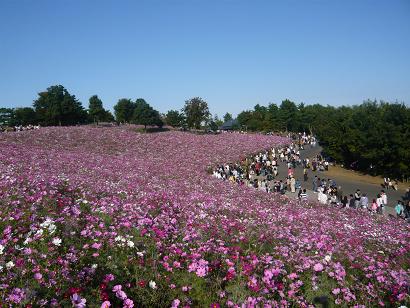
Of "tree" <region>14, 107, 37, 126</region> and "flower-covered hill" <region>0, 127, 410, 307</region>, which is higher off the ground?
"tree" <region>14, 107, 37, 126</region>

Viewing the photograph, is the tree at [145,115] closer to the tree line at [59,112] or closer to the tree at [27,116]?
the tree line at [59,112]

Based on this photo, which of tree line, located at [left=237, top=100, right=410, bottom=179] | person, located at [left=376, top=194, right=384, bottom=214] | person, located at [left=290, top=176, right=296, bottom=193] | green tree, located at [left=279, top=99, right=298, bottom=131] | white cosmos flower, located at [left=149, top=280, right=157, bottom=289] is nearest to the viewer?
white cosmos flower, located at [left=149, top=280, right=157, bottom=289]

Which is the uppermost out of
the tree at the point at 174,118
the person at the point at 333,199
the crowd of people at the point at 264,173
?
the tree at the point at 174,118

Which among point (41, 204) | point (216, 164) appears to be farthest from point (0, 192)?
point (216, 164)

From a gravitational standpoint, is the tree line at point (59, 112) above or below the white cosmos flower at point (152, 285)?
above

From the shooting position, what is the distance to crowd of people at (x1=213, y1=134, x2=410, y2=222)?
21.7 metres

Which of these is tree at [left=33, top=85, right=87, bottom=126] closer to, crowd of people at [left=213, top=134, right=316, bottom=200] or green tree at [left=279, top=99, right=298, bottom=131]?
crowd of people at [left=213, top=134, right=316, bottom=200]

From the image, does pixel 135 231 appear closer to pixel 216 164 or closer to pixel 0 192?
pixel 0 192

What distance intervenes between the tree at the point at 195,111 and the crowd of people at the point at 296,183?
2055 centimetres

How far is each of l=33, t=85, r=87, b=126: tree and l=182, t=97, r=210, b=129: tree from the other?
21224mm

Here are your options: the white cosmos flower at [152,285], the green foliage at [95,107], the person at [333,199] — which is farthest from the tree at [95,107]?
the white cosmos flower at [152,285]

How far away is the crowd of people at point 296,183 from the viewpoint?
21.7 metres

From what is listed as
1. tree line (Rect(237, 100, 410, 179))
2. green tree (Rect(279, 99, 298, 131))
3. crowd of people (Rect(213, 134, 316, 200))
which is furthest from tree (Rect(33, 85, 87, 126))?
green tree (Rect(279, 99, 298, 131))

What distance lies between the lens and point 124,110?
272 ft
